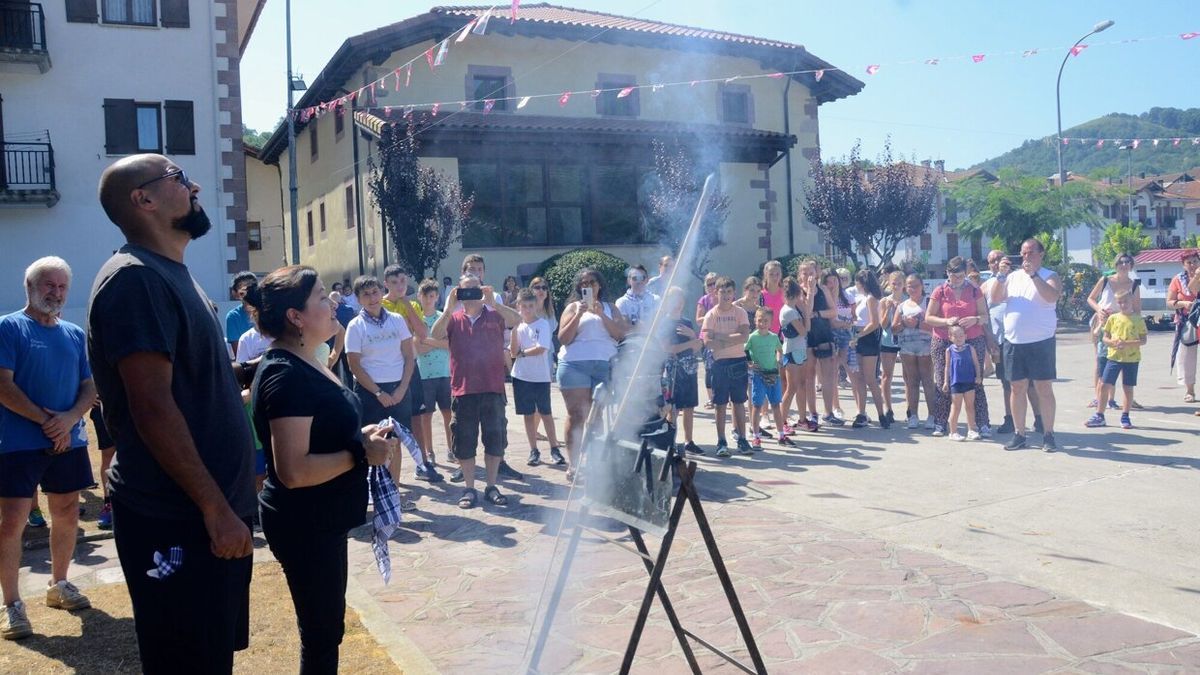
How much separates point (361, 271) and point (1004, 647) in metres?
21.2

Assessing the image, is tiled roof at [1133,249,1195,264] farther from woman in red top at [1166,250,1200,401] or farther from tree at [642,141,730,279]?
woman in red top at [1166,250,1200,401]

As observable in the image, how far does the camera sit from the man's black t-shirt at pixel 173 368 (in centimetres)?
244

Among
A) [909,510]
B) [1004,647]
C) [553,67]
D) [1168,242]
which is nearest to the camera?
[1004,647]

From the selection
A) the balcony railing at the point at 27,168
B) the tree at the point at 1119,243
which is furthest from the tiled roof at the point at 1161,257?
the balcony railing at the point at 27,168

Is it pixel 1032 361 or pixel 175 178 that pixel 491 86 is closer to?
pixel 1032 361

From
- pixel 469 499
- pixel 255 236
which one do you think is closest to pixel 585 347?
pixel 469 499

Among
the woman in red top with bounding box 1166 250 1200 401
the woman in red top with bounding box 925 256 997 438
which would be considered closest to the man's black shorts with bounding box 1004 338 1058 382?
the woman in red top with bounding box 925 256 997 438

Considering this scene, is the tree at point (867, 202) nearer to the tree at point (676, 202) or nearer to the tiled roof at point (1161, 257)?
the tree at point (676, 202)

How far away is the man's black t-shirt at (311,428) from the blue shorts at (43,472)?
2419 millimetres

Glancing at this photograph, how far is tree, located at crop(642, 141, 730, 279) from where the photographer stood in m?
16.4

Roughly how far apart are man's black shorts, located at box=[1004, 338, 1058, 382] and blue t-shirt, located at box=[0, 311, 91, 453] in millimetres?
7671

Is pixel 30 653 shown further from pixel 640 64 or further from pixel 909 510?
pixel 640 64

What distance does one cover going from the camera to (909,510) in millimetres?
6641

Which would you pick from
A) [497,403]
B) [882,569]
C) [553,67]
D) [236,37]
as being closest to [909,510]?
[882,569]
